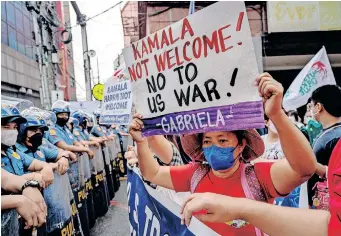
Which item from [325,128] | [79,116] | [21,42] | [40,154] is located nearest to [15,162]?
[40,154]

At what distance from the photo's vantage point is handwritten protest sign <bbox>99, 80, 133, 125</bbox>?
4.92 m

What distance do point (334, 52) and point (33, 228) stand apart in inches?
468

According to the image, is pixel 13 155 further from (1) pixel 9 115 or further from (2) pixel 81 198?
(2) pixel 81 198

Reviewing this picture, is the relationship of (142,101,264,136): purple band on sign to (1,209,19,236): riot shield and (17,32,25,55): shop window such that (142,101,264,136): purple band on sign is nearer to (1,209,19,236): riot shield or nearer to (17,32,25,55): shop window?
(1,209,19,236): riot shield

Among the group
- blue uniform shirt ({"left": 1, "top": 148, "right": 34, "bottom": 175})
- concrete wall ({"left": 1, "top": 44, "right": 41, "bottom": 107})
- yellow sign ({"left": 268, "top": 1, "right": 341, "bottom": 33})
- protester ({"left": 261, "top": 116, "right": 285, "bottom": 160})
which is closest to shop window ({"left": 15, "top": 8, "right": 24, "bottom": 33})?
concrete wall ({"left": 1, "top": 44, "right": 41, "bottom": 107})

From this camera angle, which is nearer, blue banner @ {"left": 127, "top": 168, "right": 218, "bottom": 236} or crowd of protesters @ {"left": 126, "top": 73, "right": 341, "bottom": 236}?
crowd of protesters @ {"left": 126, "top": 73, "right": 341, "bottom": 236}

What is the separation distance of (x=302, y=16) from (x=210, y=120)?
35.7 feet

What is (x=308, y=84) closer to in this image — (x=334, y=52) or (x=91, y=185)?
(x=91, y=185)

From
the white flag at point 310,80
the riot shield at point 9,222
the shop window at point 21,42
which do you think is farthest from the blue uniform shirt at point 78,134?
the shop window at point 21,42

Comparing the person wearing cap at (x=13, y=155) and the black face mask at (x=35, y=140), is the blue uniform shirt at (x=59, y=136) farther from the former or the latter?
the person wearing cap at (x=13, y=155)

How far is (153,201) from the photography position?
8.25ft

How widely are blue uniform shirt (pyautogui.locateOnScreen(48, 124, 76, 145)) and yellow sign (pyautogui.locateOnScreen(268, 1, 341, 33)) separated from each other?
7500 millimetres

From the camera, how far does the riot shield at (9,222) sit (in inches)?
89.3

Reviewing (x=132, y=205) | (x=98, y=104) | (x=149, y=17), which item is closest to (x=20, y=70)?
(x=98, y=104)
